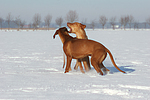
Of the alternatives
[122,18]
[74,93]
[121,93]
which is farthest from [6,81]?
[122,18]

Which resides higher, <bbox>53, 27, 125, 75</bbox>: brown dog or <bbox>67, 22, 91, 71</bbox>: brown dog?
<bbox>67, 22, 91, 71</bbox>: brown dog

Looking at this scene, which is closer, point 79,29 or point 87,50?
point 87,50

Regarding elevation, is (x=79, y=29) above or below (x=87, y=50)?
above

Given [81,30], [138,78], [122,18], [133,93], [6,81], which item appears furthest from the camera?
[122,18]

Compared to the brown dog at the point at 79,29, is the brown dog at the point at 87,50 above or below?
below

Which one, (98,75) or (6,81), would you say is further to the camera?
(98,75)

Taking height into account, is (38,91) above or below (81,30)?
below

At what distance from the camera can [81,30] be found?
6.09 meters

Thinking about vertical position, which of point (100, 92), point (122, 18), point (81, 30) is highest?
point (122, 18)

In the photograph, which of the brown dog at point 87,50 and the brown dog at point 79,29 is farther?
the brown dog at point 79,29

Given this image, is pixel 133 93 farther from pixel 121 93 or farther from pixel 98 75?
pixel 98 75

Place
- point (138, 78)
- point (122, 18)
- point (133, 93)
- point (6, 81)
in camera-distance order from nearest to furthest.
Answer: point (133, 93) < point (6, 81) < point (138, 78) < point (122, 18)

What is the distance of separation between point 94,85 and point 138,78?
1.46 metres

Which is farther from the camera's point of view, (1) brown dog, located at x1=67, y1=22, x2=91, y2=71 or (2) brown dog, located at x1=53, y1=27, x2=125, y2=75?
(1) brown dog, located at x1=67, y1=22, x2=91, y2=71
